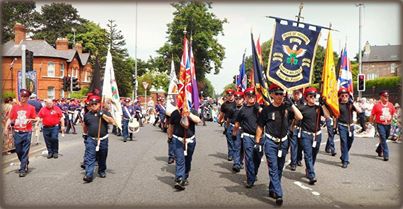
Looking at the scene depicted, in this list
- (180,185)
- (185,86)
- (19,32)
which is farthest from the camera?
(19,32)

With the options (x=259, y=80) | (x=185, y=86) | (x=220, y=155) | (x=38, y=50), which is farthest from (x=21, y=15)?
(x=259, y=80)

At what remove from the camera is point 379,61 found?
3280 inches

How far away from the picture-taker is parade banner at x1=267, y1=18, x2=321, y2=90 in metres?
7.85

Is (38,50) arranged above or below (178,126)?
above

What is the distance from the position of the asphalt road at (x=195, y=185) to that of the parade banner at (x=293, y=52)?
2298 millimetres

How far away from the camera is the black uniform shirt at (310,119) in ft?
30.2

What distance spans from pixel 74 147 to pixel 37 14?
69.5 meters

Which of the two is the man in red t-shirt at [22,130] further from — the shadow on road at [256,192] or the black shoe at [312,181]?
the black shoe at [312,181]

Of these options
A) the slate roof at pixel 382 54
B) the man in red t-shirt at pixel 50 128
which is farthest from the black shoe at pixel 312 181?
the slate roof at pixel 382 54

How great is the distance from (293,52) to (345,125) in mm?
4034

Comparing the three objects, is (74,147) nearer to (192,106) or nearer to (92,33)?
(192,106)

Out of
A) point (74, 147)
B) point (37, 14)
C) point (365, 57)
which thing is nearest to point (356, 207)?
point (74, 147)

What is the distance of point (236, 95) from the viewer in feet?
34.9

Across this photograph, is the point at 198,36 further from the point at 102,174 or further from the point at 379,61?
the point at 379,61
